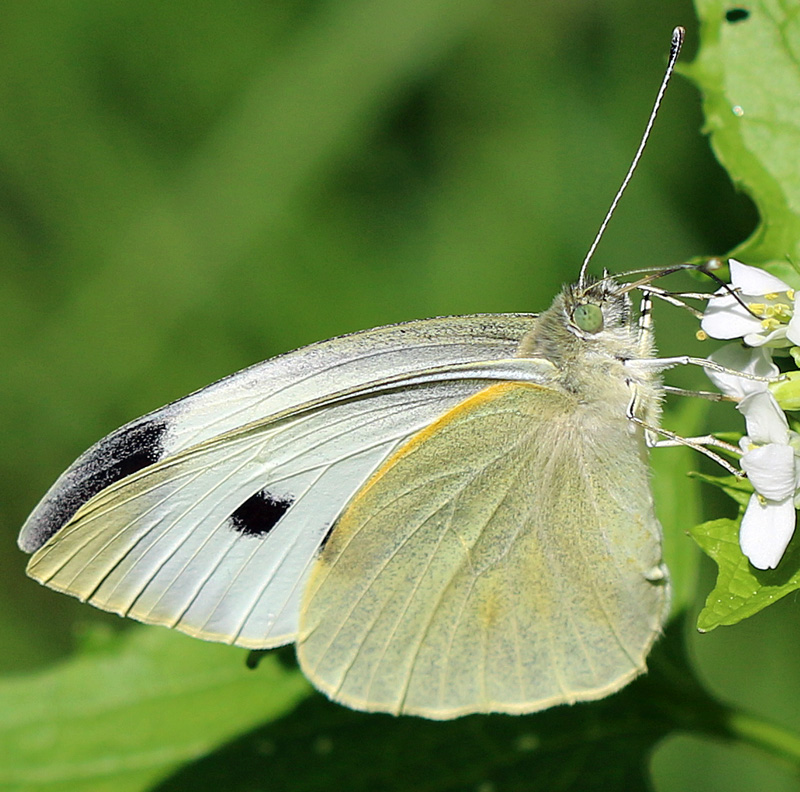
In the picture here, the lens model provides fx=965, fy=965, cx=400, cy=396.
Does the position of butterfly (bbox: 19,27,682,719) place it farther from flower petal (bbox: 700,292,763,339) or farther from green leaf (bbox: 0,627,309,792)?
green leaf (bbox: 0,627,309,792)

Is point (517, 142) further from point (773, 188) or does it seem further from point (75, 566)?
point (75, 566)

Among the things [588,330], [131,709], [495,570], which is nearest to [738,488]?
[588,330]

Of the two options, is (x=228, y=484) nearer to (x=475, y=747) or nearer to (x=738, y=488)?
(x=738, y=488)

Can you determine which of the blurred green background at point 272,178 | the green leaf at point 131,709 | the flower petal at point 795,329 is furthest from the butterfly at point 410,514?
the blurred green background at point 272,178

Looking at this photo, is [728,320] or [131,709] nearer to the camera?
[728,320]

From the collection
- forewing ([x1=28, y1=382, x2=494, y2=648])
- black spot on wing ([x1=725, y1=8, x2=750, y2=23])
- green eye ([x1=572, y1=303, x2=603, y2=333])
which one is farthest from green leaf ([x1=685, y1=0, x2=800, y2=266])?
forewing ([x1=28, y1=382, x2=494, y2=648])
